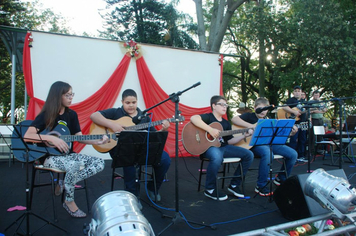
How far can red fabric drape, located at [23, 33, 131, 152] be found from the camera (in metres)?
6.22

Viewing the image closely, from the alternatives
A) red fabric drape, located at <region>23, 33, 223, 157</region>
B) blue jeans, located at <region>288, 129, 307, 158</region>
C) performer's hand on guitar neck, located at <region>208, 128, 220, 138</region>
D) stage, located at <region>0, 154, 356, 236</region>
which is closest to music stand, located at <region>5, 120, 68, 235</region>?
stage, located at <region>0, 154, 356, 236</region>

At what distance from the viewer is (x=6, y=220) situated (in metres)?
2.86

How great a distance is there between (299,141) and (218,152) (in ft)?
15.4

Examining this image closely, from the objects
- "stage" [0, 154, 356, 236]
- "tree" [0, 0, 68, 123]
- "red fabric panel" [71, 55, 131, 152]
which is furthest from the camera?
"tree" [0, 0, 68, 123]

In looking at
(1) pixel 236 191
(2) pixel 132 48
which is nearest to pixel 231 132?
(1) pixel 236 191

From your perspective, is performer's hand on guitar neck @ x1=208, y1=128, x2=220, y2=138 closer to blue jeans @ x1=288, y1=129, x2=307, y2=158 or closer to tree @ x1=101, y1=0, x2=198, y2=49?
blue jeans @ x1=288, y1=129, x2=307, y2=158

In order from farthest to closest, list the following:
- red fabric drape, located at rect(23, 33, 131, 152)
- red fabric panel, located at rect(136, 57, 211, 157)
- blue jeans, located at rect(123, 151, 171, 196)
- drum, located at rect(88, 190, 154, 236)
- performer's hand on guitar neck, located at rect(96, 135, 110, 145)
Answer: red fabric panel, located at rect(136, 57, 211, 157), red fabric drape, located at rect(23, 33, 131, 152), blue jeans, located at rect(123, 151, 171, 196), performer's hand on guitar neck, located at rect(96, 135, 110, 145), drum, located at rect(88, 190, 154, 236)

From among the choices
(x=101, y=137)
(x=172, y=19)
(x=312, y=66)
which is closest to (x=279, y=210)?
(x=101, y=137)

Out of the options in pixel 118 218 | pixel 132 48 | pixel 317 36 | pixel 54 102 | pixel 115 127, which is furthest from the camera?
pixel 317 36

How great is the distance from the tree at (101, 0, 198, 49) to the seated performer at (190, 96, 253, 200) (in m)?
12.0

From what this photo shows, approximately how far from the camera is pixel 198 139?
12.7ft

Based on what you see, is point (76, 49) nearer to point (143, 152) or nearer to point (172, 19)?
point (143, 152)

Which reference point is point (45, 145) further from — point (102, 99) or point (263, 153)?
point (102, 99)

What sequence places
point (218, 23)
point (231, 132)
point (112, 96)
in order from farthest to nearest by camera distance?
point (218, 23) → point (112, 96) → point (231, 132)
